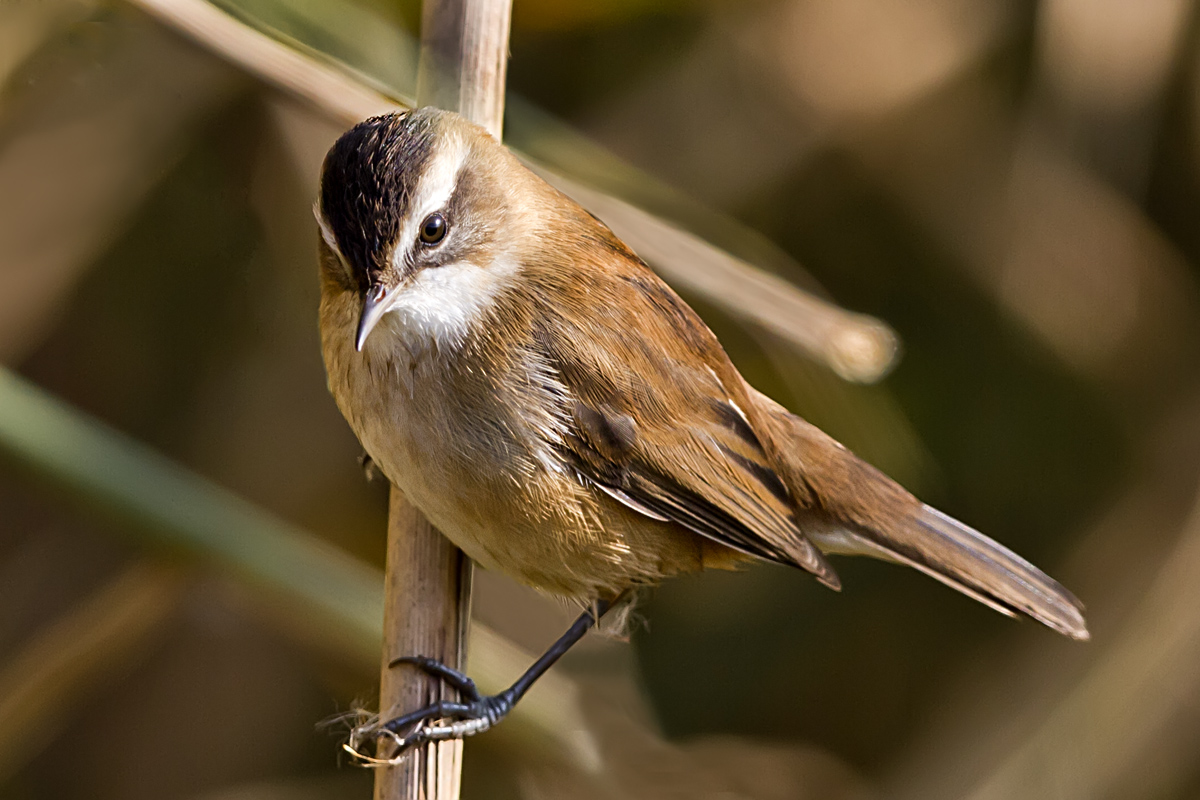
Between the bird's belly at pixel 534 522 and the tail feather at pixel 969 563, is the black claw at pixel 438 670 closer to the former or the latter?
the bird's belly at pixel 534 522

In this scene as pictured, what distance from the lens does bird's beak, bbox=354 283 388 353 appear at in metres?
2.32

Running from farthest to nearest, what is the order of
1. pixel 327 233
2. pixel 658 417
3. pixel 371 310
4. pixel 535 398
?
pixel 658 417 → pixel 535 398 → pixel 327 233 → pixel 371 310

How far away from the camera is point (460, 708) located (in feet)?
9.09

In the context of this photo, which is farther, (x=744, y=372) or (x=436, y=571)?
(x=744, y=372)

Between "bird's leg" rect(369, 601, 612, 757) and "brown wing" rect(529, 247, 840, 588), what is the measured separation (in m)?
0.45

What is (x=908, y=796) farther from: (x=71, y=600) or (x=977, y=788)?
(x=71, y=600)

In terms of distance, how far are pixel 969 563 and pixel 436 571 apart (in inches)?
62.0

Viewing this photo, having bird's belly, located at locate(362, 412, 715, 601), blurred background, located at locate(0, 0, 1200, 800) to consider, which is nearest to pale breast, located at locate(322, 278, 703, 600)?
bird's belly, located at locate(362, 412, 715, 601)

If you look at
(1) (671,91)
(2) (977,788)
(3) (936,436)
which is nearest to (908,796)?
(2) (977,788)

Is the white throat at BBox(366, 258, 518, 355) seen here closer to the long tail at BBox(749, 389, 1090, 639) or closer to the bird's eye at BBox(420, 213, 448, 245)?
the bird's eye at BBox(420, 213, 448, 245)

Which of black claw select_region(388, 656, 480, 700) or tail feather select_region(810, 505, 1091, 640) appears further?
tail feather select_region(810, 505, 1091, 640)

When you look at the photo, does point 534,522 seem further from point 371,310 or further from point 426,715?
point 371,310

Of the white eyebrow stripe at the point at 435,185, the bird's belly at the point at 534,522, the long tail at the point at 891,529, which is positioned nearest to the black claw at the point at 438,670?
the bird's belly at the point at 534,522

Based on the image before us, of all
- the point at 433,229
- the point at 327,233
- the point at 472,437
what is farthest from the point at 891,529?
the point at 327,233
